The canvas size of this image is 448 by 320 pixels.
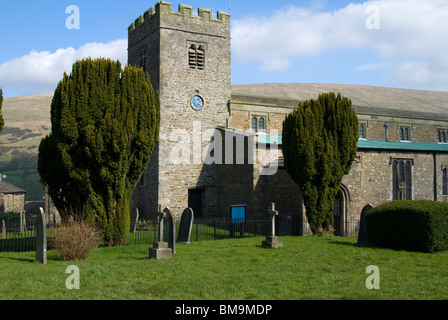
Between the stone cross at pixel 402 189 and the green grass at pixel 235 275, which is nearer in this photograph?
the green grass at pixel 235 275

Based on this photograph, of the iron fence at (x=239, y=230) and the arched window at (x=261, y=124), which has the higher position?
the arched window at (x=261, y=124)

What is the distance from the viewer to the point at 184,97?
26.1 m

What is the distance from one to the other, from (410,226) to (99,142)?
35.3 ft

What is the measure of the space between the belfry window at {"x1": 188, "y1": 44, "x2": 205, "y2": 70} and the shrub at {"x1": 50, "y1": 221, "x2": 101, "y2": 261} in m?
17.2

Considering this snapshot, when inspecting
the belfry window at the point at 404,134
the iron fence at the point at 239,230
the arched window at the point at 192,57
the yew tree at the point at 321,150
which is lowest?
the iron fence at the point at 239,230

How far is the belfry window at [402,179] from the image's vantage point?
915 inches

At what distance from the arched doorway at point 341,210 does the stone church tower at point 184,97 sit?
337 inches

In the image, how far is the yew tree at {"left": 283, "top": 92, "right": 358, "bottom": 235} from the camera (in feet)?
57.0

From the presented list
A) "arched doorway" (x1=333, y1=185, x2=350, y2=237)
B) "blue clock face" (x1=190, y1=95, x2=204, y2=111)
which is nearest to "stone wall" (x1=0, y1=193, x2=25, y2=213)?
"blue clock face" (x1=190, y1=95, x2=204, y2=111)

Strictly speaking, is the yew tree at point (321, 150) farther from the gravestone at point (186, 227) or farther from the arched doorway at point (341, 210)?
the gravestone at point (186, 227)

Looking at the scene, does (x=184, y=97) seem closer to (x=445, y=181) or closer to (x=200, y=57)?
(x=200, y=57)

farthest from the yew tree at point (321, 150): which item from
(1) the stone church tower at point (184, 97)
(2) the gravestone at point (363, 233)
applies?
(1) the stone church tower at point (184, 97)

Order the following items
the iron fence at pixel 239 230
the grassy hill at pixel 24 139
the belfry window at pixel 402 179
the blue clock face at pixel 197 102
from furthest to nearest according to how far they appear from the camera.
A: 1. the grassy hill at pixel 24 139
2. the blue clock face at pixel 197 102
3. the belfry window at pixel 402 179
4. the iron fence at pixel 239 230
